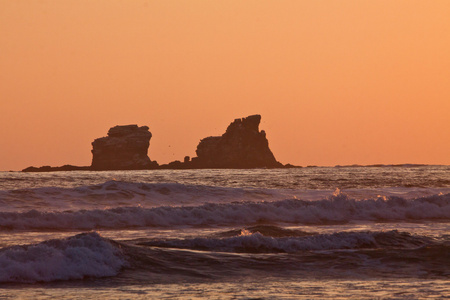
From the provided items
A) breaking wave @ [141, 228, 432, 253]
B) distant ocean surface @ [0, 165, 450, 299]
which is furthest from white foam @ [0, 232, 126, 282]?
breaking wave @ [141, 228, 432, 253]

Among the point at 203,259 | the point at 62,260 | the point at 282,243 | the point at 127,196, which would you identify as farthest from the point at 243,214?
the point at 62,260

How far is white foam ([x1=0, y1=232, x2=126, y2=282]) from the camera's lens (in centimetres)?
1488

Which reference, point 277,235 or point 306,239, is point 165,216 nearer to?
point 277,235

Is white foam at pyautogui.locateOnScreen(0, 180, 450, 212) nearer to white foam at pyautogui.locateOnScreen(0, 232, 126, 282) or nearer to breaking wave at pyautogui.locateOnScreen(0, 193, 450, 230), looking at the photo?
breaking wave at pyautogui.locateOnScreen(0, 193, 450, 230)

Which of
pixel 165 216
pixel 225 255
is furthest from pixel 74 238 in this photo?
pixel 165 216

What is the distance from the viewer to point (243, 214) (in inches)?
1362

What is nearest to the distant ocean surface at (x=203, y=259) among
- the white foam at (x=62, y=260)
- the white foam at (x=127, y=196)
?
the white foam at (x=62, y=260)

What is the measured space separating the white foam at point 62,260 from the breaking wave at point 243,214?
1251 centimetres

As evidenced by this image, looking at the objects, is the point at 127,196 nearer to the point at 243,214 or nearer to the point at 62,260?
the point at 243,214

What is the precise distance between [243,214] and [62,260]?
1962 cm

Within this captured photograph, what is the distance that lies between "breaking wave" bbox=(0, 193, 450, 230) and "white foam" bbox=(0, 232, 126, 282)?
1251 cm

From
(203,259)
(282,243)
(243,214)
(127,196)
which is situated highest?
(127,196)

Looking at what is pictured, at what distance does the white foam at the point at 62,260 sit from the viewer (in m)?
14.9

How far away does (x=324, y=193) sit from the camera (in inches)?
1849
